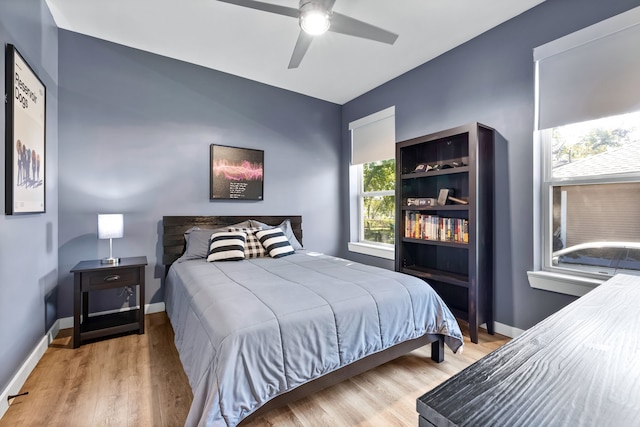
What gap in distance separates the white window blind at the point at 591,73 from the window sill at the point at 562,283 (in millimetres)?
1196

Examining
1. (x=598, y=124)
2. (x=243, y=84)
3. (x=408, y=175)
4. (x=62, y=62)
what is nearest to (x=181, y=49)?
(x=243, y=84)

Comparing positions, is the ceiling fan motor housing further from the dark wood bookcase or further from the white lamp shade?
the white lamp shade

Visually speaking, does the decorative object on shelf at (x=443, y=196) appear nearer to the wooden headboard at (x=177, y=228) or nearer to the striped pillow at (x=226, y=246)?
the striped pillow at (x=226, y=246)

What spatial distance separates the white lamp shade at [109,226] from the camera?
2600mm

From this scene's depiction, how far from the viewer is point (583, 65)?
2223 millimetres

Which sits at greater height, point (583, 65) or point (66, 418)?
point (583, 65)

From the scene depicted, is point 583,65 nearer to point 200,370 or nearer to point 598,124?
point 598,124

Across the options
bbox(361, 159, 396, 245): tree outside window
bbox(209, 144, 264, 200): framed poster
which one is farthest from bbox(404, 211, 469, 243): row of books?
bbox(209, 144, 264, 200): framed poster

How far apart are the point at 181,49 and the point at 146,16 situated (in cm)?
52

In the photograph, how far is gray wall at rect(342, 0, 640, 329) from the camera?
236 centimetres

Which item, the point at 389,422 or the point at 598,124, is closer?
the point at 389,422

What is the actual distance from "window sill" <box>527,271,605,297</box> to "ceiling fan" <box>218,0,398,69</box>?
89.2 inches

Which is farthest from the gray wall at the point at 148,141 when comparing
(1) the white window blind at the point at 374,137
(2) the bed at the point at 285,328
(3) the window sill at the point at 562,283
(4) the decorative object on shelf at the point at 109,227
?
(3) the window sill at the point at 562,283

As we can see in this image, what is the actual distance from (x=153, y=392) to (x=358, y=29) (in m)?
2.90
